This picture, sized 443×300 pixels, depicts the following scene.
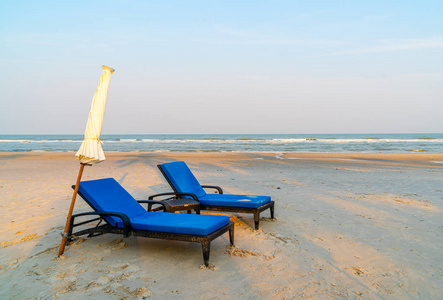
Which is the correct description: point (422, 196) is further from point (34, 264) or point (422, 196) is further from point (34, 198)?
point (34, 198)

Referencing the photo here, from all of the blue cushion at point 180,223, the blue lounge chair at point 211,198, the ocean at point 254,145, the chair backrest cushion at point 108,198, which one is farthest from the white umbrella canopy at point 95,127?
the ocean at point 254,145

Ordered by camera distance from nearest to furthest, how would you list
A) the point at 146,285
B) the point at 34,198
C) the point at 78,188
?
the point at 146,285
the point at 78,188
the point at 34,198

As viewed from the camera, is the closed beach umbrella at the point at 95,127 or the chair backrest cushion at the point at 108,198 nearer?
the closed beach umbrella at the point at 95,127

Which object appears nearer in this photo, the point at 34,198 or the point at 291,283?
the point at 291,283

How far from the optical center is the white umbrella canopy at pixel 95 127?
398 centimetres

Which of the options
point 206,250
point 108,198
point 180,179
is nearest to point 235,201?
point 180,179

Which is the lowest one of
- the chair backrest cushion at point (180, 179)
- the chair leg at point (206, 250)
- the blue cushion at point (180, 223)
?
the chair leg at point (206, 250)

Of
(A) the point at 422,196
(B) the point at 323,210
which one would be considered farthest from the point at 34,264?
(A) the point at 422,196

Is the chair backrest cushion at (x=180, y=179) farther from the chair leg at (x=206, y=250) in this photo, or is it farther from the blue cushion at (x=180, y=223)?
the chair leg at (x=206, y=250)

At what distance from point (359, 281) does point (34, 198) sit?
748cm

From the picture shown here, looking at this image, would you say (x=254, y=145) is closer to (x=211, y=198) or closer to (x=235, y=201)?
(x=211, y=198)

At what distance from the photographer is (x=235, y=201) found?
5586 mm

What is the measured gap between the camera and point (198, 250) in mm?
4465

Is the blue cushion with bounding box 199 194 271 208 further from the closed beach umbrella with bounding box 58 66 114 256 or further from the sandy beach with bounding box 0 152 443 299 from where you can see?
the closed beach umbrella with bounding box 58 66 114 256
